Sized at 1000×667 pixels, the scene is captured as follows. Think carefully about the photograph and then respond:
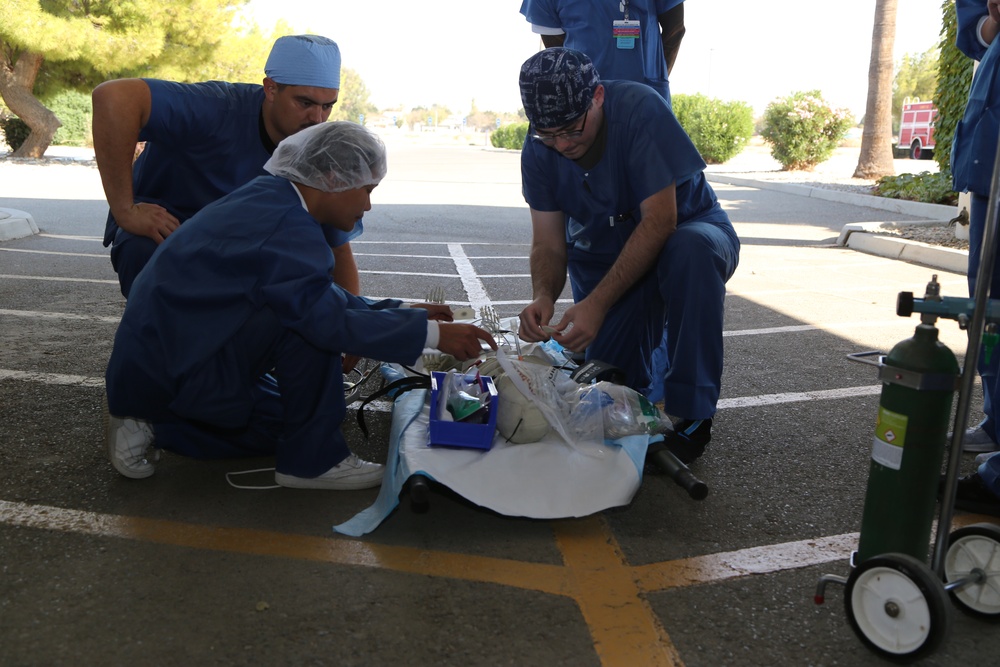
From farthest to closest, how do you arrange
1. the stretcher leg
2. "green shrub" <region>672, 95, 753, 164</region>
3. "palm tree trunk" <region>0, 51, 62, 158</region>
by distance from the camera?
"green shrub" <region>672, 95, 753, 164</region>
"palm tree trunk" <region>0, 51, 62, 158</region>
the stretcher leg

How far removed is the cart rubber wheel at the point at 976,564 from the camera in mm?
2211

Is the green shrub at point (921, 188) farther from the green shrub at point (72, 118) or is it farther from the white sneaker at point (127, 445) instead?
the green shrub at point (72, 118)

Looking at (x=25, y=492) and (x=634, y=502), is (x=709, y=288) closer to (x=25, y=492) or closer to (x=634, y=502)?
(x=634, y=502)

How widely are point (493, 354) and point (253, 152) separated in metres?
1.59

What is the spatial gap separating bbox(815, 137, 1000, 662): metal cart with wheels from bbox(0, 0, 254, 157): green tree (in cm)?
2466

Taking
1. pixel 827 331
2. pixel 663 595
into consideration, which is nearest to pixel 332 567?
pixel 663 595

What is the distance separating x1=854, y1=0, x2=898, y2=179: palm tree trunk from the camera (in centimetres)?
1706

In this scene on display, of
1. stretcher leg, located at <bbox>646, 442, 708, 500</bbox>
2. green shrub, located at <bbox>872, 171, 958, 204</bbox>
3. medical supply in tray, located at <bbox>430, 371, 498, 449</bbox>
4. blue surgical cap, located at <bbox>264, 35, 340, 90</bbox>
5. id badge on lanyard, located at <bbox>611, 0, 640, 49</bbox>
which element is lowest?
green shrub, located at <bbox>872, 171, 958, 204</bbox>

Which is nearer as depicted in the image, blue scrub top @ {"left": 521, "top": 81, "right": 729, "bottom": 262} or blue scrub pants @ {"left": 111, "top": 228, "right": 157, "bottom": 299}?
blue scrub top @ {"left": 521, "top": 81, "right": 729, "bottom": 262}

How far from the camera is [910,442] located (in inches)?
84.4

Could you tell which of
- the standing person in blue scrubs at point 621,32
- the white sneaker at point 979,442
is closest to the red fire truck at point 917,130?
the standing person in blue scrubs at point 621,32

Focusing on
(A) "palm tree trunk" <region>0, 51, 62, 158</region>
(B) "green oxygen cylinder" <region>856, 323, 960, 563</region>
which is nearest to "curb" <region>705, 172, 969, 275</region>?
(B) "green oxygen cylinder" <region>856, 323, 960, 563</region>

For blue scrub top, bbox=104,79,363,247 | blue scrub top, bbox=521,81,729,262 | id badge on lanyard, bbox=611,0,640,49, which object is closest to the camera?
blue scrub top, bbox=521,81,729,262

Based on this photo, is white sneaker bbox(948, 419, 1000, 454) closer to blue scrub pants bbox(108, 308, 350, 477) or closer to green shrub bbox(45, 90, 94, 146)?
blue scrub pants bbox(108, 308, 350, 477)
